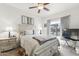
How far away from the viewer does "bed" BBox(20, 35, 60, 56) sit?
1.40 m

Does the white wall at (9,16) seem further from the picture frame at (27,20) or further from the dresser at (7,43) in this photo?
the dresser at (7,43)

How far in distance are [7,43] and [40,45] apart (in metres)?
0.55

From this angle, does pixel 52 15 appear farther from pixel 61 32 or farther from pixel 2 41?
pixel 2 41

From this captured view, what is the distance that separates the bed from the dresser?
0.14 metres

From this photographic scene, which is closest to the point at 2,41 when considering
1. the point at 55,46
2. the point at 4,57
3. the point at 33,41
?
the point at 4,57

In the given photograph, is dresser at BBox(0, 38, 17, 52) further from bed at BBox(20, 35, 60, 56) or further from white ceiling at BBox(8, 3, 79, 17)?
white ceiling at BBox(8, 3, 79, 17)

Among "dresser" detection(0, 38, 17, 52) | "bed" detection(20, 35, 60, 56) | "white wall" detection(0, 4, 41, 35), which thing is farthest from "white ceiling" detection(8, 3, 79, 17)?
"dresser" detection(0, 38, 17, 52)

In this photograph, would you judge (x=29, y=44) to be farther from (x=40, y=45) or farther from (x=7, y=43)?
(x=7, y=43)

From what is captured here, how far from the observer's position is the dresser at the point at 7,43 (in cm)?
139

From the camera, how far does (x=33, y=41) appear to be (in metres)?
1.41

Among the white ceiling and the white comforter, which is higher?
the white ceiling

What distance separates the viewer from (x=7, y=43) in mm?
1411

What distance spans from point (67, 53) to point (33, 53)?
22.6 inches

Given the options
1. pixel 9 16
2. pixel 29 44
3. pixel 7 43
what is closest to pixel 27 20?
pixel 9 16
